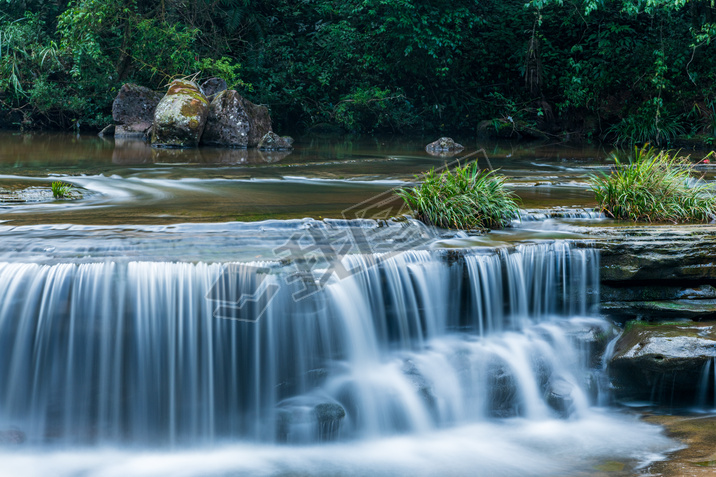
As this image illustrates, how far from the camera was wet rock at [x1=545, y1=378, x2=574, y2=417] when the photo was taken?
18.1 feet

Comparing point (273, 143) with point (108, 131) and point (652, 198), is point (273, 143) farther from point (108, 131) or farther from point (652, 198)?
point (652, 198)

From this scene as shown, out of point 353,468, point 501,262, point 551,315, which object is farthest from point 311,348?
point 551,315

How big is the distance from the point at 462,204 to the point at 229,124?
9.80 metres

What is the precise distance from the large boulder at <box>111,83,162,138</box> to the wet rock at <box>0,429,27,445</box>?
13548 millimetres

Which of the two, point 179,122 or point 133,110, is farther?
point 133,110

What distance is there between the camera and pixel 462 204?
6.77 meters

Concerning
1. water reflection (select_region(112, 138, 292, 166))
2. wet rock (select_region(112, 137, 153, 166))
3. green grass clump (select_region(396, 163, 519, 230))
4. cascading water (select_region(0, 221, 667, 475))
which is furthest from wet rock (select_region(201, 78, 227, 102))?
cascading water (select_region(0, 221, 667, 475))

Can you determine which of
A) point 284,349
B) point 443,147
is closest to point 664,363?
point 284,349

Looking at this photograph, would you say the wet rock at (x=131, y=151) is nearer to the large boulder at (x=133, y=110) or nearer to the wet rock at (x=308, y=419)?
the large boulder at (x=133, y=110)

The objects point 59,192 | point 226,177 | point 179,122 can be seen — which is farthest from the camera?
point 179,122

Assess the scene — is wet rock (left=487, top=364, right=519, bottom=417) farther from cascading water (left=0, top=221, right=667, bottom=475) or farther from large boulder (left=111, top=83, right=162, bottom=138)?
large boulder (left=111, top=83, right=162, bottom=138)

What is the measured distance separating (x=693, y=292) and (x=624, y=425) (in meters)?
1.63

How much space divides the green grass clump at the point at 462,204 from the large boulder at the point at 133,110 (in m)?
12.3

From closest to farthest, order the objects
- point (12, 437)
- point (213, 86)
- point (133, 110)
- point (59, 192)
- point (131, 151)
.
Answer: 1. point (12, 437)
2. point (59, 192)
3. point (131, 151)
4. point (133, 110)
5. point (213, 86)
